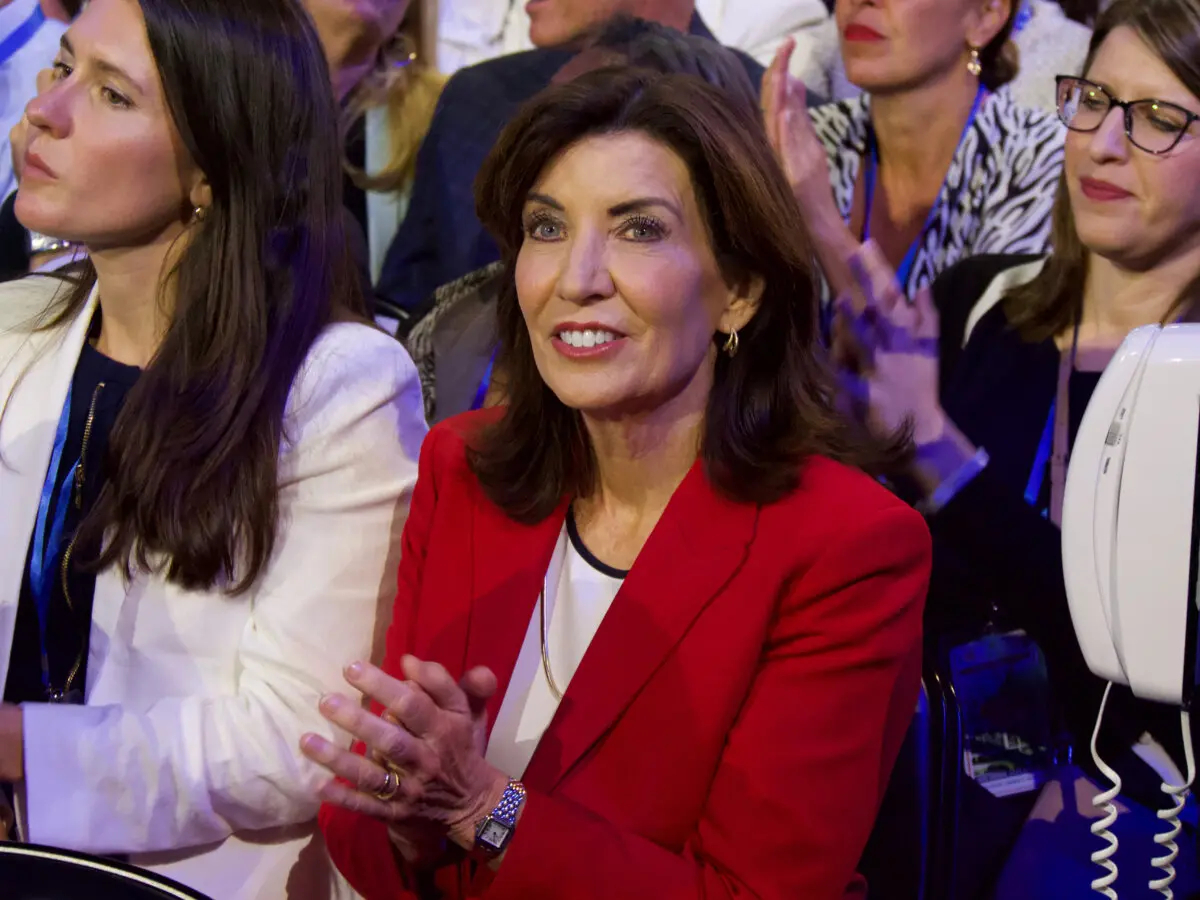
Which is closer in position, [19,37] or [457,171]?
[19,37]

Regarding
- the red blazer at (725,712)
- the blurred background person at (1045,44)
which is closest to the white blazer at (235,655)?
the red blazer at (725,712)

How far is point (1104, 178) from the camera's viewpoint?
2088 mm

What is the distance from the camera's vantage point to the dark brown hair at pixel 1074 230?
6.53 ft

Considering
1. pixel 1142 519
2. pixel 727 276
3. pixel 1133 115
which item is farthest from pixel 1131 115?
pixel 1142 519


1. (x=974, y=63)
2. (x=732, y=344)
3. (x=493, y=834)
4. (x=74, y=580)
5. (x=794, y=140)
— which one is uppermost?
(x=974, y=63)

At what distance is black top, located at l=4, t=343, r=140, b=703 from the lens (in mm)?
1736

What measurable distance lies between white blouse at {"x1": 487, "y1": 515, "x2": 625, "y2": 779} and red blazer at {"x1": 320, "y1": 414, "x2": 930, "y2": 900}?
3 cm

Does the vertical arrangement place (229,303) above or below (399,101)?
below

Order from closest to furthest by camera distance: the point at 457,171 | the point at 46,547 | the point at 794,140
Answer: the point at 46,547 < the point at 794,140 < the point at 457,171

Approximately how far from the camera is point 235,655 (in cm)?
171

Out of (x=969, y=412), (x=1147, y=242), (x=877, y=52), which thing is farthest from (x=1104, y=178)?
(x=877, y=52)

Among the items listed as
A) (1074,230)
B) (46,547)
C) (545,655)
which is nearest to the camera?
(545,655)

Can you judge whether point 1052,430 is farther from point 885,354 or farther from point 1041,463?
point 885,354

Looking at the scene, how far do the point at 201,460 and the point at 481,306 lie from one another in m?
0.93
